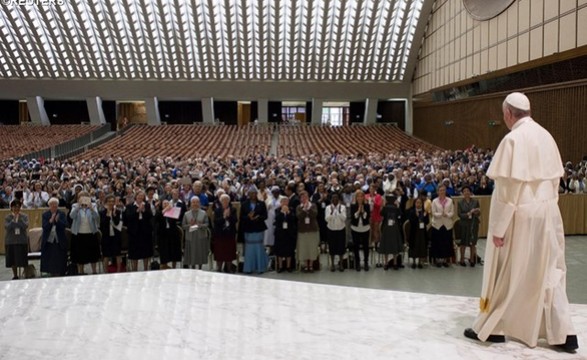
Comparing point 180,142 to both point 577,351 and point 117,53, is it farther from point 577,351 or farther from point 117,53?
point 577,351

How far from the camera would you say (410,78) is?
40812 mm

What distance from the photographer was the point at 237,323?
410 centimetres

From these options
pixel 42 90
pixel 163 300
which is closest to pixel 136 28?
pixel 42 90

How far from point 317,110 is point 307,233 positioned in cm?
3345

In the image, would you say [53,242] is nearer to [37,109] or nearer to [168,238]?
[168,238]

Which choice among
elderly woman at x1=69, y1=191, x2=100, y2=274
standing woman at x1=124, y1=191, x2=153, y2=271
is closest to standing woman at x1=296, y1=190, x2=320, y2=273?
standing woman at x1=124, y1=191, x2=153, y2=271

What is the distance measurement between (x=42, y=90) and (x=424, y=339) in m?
43.3

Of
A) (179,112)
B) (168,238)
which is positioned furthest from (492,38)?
(179,112)

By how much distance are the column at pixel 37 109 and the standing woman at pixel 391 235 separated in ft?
129

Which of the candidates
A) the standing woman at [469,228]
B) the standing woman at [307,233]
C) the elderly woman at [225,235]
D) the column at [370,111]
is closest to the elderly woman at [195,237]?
the elderly woman at [225,235]

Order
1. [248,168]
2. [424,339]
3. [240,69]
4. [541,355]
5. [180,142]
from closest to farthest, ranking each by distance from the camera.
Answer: [541,355]
[424,339]
[248,168]
[180,142]
[240,69]

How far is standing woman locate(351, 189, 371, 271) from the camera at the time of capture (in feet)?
31.2

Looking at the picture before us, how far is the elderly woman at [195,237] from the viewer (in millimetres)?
9156

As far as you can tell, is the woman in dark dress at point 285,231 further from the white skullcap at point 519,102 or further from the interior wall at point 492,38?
the interior wall at point 492,38
